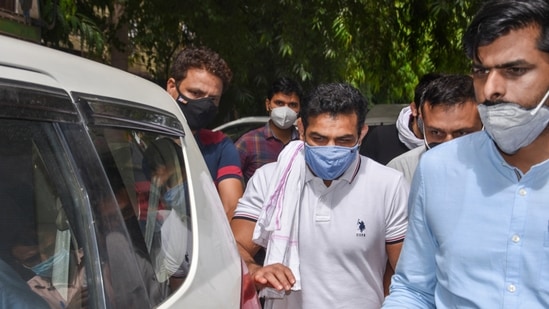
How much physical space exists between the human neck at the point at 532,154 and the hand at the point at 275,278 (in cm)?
111

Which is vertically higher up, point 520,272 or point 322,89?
point 322,89

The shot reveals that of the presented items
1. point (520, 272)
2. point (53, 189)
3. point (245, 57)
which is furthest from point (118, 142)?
point (245, 57)

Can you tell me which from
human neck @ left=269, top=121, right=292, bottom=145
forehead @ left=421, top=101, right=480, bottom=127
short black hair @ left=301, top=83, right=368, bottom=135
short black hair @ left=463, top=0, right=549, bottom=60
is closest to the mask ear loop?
short black hair @ left=463, top=0, right=549, bottom=60

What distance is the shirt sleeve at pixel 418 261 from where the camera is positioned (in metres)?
2.04

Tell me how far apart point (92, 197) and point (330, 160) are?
5.20ft

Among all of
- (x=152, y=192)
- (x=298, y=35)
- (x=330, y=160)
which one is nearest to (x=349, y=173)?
Answer: (x=330, y=160)

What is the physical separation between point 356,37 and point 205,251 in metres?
7.58

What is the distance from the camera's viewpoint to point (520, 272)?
1.82 meters

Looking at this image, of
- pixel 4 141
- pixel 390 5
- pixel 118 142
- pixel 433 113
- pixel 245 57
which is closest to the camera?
pixel 4 141

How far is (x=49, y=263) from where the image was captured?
5.56ft

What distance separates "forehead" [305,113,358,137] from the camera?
329cm

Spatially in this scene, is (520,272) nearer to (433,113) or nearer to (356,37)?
(433,113)

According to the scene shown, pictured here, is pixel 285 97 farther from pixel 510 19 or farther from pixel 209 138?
pixel 510 19

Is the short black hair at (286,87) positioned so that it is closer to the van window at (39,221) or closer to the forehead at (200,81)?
the forehead at (200,81)
